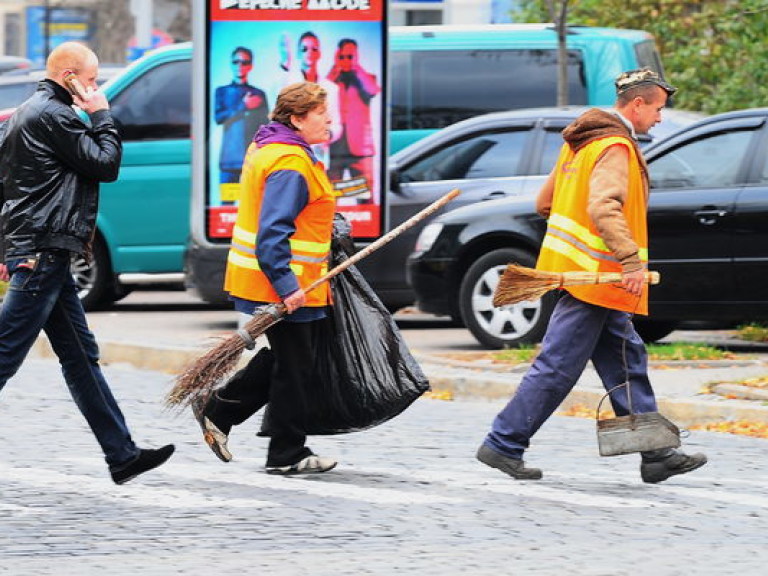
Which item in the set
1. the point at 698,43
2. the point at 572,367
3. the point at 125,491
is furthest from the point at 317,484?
the point at 698,43

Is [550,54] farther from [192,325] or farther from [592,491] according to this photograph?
[592,491]

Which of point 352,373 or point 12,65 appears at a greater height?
point 12,65

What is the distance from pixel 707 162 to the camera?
1368 cm

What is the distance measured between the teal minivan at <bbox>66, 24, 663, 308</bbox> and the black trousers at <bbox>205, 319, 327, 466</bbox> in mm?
8459

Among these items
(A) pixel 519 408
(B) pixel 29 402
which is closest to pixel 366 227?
(B) pixel 29 402

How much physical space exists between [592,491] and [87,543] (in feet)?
7.06

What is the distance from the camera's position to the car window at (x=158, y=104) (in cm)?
1777

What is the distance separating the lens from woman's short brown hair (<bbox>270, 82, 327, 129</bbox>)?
8.71 metres

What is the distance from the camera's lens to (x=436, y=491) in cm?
845

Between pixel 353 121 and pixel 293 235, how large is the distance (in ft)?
17.8

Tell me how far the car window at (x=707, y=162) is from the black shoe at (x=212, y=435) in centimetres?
543

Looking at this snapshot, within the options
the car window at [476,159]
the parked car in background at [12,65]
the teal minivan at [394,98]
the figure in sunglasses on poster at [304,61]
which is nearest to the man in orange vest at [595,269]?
the figure in sunglasses on poster at [304,61]

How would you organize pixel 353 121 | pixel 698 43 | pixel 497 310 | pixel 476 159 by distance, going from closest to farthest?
1. pixel 353 121
2. pixel 497 310
3. pixel 476 159
4. pixel 698 43

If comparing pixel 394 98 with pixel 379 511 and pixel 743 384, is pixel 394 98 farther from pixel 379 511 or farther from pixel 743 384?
pixel 379 511
